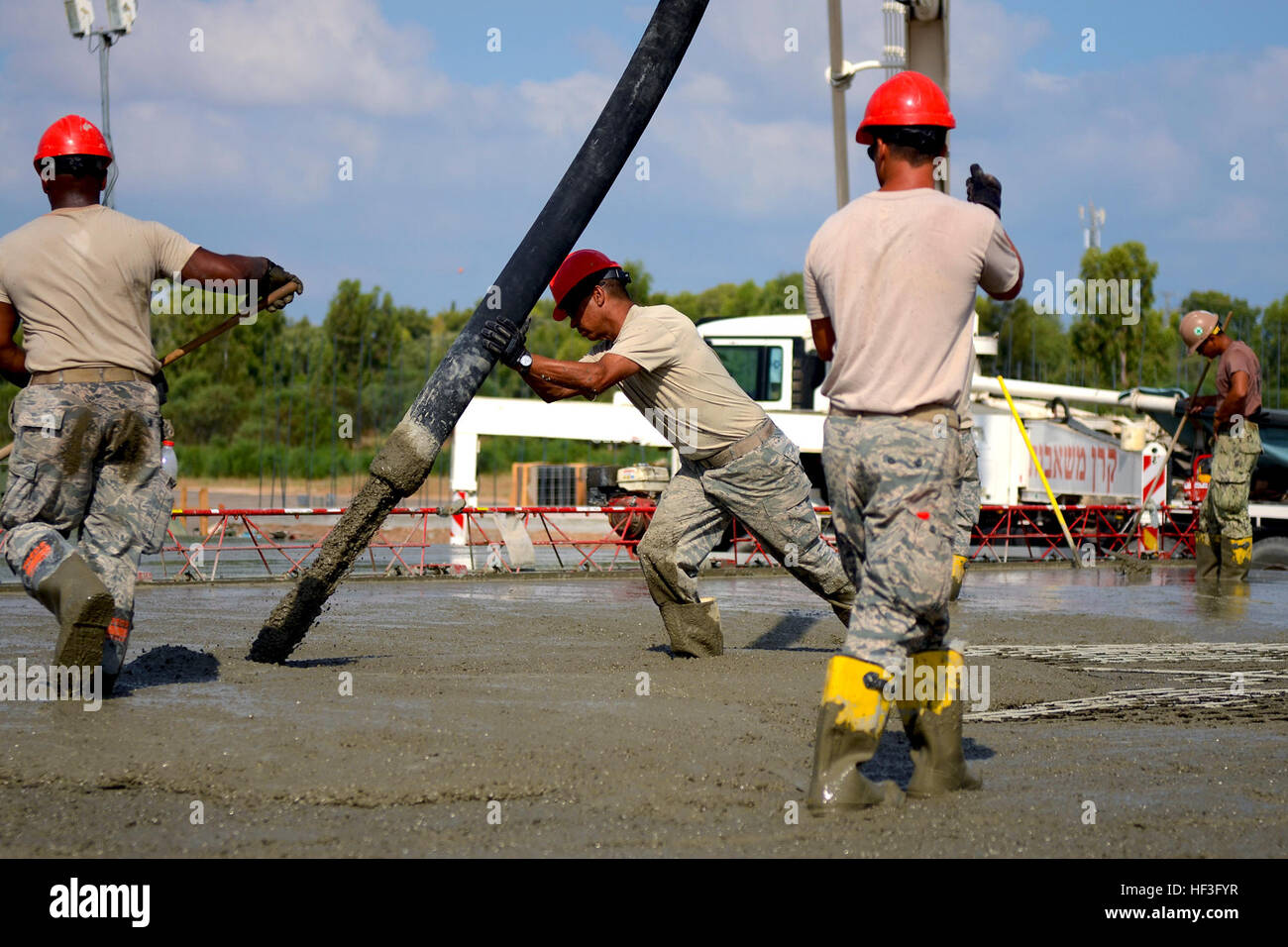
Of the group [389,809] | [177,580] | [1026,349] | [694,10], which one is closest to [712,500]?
[694,10]

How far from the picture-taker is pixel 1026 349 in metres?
43.6

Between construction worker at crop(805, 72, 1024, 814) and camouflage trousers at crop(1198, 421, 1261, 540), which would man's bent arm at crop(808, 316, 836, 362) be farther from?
camouflage trousers at crop(1198, 421, 1261, 540)

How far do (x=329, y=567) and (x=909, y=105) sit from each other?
3.34m

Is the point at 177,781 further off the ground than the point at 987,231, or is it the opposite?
the point at 987,231

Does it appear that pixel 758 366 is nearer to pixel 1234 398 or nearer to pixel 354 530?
pixel 1234 398

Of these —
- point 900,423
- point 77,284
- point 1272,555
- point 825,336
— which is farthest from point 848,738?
point 1272,555

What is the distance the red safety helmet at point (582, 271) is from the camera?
634cm

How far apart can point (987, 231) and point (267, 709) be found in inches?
115

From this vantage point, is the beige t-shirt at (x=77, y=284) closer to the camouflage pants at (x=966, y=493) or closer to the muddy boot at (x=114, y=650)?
the muddy boot at (x=114, y=650)

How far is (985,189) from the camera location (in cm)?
533

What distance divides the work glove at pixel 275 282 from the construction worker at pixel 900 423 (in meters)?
2.41

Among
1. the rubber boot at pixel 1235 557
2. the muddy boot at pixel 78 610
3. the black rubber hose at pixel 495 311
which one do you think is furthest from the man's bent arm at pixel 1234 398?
the muddy boot at pixel 78 610

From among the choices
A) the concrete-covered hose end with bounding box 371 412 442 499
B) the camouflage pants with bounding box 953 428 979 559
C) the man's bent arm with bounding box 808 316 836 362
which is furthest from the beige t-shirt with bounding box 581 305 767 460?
the man's bent arm with bounding box 808 316 836 362

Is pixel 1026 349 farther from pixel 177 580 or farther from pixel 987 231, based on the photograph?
pixel 987 231
